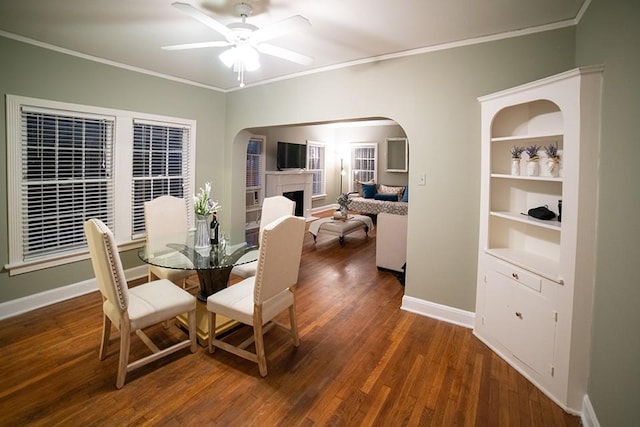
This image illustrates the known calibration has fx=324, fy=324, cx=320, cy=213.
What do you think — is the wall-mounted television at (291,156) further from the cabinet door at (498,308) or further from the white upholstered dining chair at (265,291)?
the cabinet door at (498,308)

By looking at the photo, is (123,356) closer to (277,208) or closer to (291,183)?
(277,208)

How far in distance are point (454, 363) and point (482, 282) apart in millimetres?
733

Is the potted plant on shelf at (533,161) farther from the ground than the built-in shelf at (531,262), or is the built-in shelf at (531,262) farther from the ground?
the potted plant on shelf at (533,161)

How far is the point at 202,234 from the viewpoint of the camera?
2.85 meters

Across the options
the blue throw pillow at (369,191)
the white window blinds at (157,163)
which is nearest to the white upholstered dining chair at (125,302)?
the white window blinds at (157,163)

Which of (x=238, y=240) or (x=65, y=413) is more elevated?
(x=238, y=240)

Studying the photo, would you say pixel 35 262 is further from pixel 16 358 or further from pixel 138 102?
pixel 138 102

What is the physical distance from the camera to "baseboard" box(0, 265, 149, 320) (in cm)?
310

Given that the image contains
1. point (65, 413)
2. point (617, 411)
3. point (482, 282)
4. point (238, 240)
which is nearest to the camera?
point (617, 411)

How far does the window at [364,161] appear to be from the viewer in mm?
9758

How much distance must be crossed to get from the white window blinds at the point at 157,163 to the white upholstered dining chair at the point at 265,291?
2390mm

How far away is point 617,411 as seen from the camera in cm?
156

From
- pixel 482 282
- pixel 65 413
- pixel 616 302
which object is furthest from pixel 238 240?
pixel 616 302

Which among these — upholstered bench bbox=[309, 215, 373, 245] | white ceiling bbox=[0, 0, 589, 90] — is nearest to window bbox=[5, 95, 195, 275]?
white ceiling bbox=[0, 0, 589, 90]
